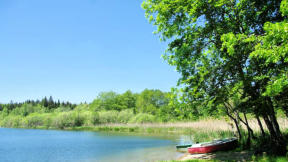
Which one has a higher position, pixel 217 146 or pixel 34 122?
pixel 34 122

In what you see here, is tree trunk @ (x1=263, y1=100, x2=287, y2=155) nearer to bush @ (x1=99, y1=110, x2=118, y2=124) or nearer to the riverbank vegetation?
the riverbank vegetation

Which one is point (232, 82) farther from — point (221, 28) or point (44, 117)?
point (44, 117)

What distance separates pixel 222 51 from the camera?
8.51 metres

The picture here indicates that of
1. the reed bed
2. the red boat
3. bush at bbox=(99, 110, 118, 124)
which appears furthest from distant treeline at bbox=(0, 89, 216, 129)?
the red boat

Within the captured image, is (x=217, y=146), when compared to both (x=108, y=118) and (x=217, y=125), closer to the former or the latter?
(x=217, y=125)

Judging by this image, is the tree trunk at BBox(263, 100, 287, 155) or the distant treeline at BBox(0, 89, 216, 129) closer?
the tree trunk at BBox(263, 100, 287, 155)

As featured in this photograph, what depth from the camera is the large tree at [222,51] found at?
7406 millimetres

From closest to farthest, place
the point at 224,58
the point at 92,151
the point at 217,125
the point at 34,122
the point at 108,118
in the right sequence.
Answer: the point at 224,58, the point at 217,125, the point at 92,151, the point at 108,118, the point at 34,122

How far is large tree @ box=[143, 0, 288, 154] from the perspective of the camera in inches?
292

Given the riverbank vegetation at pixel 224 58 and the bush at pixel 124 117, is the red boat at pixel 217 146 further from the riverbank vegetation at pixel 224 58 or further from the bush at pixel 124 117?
the bush at pixel 124 117

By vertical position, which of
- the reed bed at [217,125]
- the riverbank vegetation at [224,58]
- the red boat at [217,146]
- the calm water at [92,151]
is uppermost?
the riverbank vegetation at [224,58]

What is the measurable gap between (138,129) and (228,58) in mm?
40476

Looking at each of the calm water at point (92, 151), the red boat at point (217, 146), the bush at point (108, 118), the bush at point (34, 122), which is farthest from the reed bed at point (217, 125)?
the bush at point (34, 122)

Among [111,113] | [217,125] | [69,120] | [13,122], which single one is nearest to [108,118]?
[111,113]
